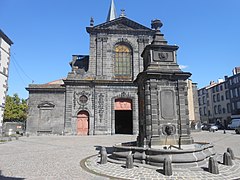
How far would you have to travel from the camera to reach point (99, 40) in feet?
87.1

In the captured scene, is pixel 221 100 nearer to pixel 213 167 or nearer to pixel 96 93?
pixel 96 93

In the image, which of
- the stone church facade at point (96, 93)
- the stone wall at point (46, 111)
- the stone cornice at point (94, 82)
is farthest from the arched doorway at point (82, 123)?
the stone cornice at point (94, 82)

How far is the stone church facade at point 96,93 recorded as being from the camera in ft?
78.3

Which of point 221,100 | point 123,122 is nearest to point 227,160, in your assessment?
point 123,122

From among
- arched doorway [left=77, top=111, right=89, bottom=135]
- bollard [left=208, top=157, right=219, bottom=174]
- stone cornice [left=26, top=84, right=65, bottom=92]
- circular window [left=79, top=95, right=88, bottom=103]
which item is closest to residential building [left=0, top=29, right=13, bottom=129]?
stone cornice [left=26, top=84, right=65, bottom=92]

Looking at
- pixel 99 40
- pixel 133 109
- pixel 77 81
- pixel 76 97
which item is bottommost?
pixel 133 109

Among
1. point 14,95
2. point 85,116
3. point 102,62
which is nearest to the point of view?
point 85,116

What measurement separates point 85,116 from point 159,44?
16945 millimetres

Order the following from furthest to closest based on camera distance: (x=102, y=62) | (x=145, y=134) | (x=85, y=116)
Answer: (x=102, y=62)
(x=85, y=116)
(x=145, y=134)

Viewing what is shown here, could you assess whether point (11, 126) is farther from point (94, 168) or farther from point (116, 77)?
point (94, 168)

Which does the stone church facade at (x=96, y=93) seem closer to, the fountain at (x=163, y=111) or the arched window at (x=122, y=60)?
the arched window at (x=122, y=60)

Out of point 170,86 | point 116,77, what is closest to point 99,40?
point 116,77

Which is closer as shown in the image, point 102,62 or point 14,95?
point 102,62

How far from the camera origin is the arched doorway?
23781mm
